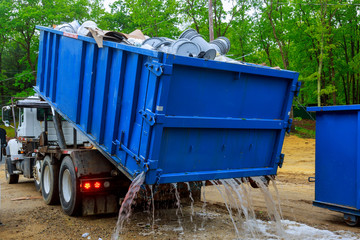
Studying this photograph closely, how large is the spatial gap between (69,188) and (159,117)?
2892 millimetres

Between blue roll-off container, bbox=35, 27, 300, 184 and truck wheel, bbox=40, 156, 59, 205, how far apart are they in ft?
4.47

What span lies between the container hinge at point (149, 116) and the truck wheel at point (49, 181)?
3.27 meters

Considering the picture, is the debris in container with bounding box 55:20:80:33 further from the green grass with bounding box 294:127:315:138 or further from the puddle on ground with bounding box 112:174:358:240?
the green grass with bounding box 294:127:315:138

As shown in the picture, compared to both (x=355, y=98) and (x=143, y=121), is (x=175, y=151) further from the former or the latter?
(x=355, y=98)

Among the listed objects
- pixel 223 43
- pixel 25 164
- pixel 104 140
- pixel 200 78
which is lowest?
pixel 25 164

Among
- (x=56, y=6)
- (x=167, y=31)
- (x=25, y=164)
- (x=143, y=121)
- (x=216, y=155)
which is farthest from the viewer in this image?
(x=56, y=6)

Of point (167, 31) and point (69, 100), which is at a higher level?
point (167, 31)

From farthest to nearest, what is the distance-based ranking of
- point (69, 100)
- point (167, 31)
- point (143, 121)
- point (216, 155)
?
point (167, 31) → point (69, 100) → point (216, 155) → point (143, 121)

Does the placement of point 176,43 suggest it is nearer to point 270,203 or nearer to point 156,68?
point 156,68

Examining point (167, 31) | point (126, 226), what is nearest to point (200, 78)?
point (126, 226)

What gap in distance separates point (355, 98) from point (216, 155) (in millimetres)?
31971

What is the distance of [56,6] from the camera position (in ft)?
94.6

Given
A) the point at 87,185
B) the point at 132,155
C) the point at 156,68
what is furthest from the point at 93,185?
the point at 156,68

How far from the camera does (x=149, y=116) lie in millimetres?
4539
